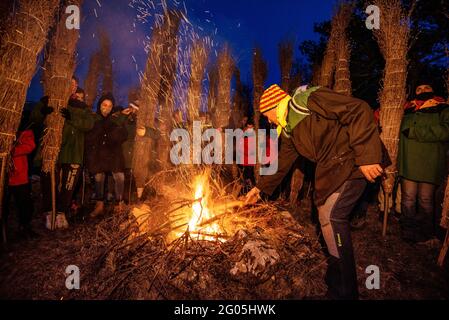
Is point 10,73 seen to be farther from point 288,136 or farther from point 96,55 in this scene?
point 96,55

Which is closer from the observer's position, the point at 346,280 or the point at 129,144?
the point at 346,280

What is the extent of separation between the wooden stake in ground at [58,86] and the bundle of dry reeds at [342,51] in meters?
4.62

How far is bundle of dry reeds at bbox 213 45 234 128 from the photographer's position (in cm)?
1031

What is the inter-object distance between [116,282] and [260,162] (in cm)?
526

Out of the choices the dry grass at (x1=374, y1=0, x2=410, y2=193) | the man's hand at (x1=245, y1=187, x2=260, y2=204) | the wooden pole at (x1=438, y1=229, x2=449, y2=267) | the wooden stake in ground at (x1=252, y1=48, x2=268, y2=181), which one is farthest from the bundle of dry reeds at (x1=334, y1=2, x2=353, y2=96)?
the man's hand at (x1=245, y1=187, x2=260, y2=204)

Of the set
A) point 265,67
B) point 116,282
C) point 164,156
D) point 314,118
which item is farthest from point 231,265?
point 265,67

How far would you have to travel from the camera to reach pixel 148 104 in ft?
29.1

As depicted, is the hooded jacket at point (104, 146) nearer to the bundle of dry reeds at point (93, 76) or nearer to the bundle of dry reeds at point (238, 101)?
the bundle of dry reeds at point (93, 76)

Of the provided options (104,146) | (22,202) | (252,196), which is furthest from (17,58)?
(252,196)

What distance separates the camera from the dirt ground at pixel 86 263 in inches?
100

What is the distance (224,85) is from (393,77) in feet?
22.4

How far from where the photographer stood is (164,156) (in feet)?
29.7

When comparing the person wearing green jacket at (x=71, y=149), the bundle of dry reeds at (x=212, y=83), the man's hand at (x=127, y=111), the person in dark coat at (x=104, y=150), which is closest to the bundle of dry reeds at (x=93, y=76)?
the bundle of dry reeds at (x=212, y=83)

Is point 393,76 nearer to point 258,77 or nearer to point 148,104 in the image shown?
point 258,77
